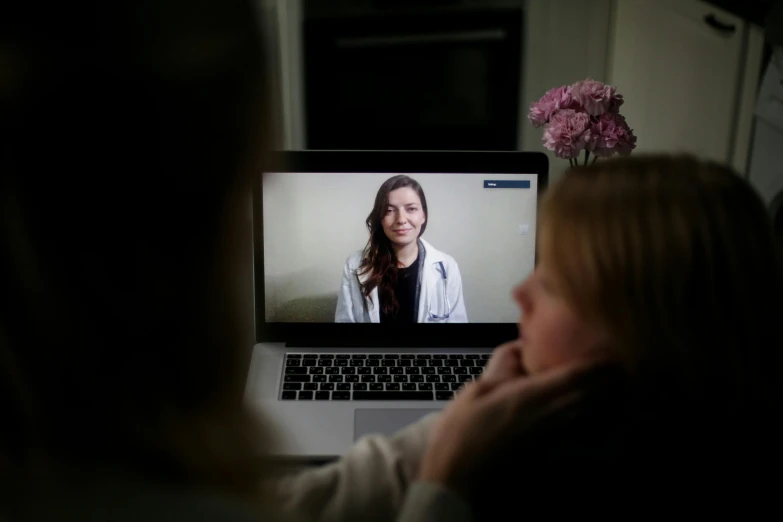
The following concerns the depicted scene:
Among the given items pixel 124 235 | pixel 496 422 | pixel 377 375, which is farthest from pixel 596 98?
pixel 124 235

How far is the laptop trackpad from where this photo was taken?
82 cm

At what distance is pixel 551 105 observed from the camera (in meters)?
1.06

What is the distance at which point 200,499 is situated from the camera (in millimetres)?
328

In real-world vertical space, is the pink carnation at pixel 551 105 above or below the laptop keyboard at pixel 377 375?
above

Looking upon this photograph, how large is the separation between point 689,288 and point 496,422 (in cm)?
18

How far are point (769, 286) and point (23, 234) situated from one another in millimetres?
484

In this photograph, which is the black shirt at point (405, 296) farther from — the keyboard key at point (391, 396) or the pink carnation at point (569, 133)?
the pink carnation at point (569, 133)

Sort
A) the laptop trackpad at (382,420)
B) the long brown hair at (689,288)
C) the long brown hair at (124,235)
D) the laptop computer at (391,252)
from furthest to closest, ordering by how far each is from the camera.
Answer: the laptop computer at (391,252) < the laptop trackpad at (382,420) < the long brown hair at (689,288) < the long brown hair at (124,235)

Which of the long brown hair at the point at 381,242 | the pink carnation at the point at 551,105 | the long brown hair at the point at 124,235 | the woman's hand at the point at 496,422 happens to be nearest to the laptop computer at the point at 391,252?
the long brown hair at the point at 381,242

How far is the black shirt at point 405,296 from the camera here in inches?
39.3

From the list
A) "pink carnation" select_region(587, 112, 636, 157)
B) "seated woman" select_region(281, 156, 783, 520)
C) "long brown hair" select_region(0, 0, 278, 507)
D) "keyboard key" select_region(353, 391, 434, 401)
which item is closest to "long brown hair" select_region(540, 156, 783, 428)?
"seated woman" select_region(281, 156, 783, 520)

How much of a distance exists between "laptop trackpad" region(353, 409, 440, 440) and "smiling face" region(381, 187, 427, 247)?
0.26 meters

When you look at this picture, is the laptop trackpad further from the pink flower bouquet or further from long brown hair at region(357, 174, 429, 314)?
the pink flower bouquet

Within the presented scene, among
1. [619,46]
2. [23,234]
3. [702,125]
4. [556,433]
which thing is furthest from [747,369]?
[619,46]
